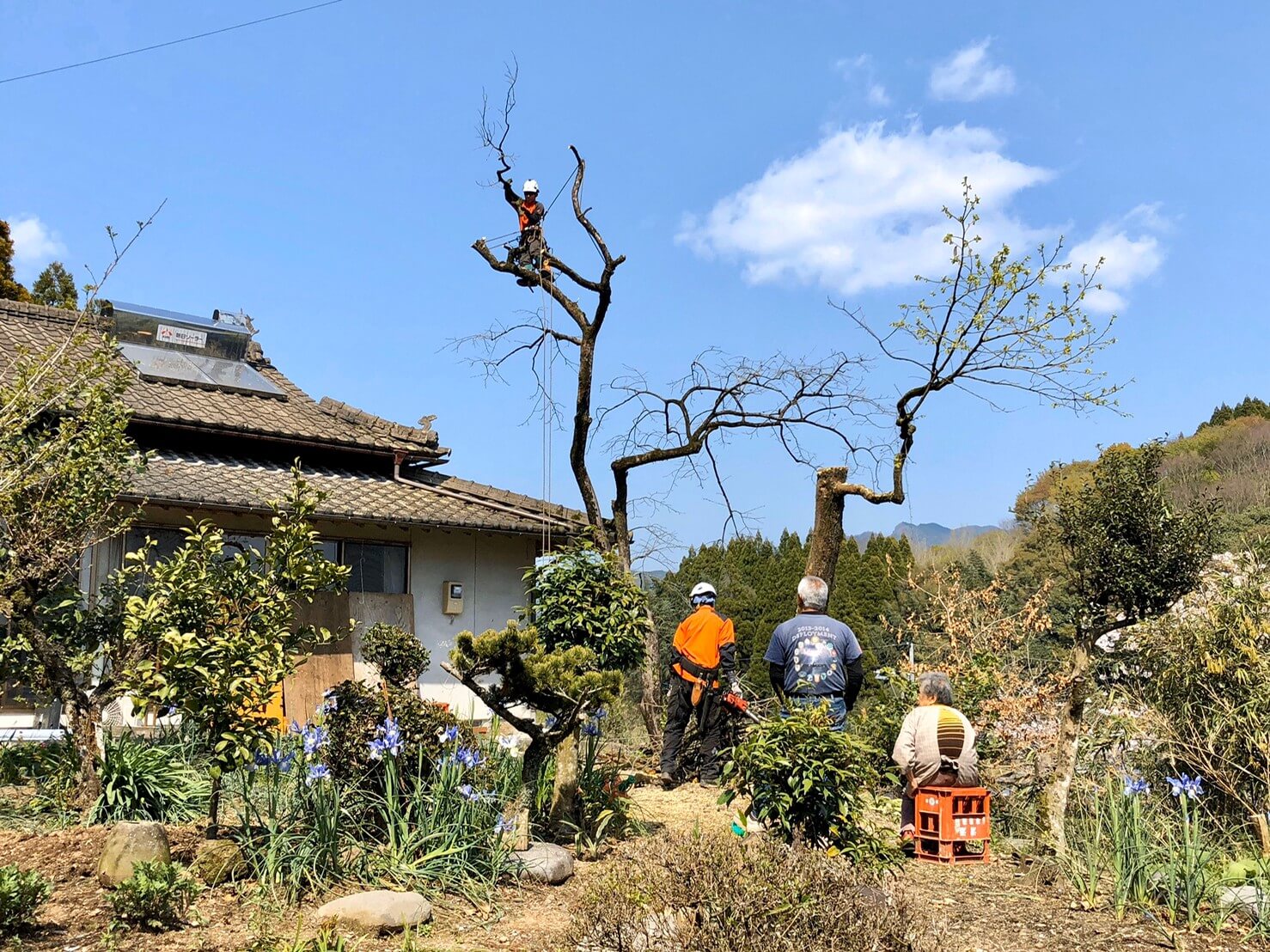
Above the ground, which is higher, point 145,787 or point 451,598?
point 451,598

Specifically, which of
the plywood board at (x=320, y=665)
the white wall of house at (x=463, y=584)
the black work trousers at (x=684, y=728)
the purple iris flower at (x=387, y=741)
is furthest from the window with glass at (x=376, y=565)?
the purple iris flower at (x=387, y=741)

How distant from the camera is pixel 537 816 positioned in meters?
6.83

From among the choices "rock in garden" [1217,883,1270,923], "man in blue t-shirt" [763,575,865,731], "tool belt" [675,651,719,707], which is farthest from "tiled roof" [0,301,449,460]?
"rock in garden" [1217,883,1270,923]

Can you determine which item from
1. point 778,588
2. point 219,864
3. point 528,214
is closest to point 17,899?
point 219,864

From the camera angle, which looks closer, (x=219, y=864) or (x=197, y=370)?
(x=219, y=864)

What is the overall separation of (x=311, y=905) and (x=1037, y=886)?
13.2 feet

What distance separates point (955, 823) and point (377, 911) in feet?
11.4

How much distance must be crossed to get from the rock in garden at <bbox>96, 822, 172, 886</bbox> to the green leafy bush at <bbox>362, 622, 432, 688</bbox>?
150cm

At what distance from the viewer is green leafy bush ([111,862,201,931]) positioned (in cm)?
473

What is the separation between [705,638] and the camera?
8.97 meters

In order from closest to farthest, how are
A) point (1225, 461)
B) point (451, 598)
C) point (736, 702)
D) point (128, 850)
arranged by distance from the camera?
point (128, 850)
point (736, 702)
point (451, 598)
point (1225, 461)

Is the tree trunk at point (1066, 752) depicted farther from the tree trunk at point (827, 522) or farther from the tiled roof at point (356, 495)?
the tiled roof at point (356, 495)

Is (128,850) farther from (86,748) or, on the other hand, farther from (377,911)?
(86,748)

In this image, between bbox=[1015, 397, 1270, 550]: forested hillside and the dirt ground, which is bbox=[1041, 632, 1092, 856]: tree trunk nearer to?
the dirt ground
